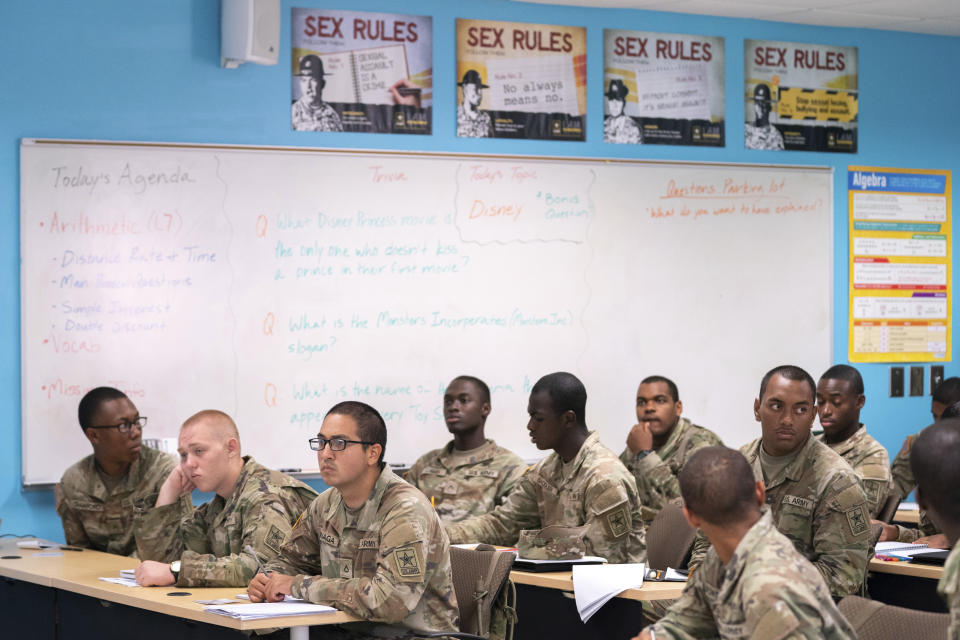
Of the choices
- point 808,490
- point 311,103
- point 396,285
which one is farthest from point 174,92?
point 808,490

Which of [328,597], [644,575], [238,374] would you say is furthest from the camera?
[238,374]

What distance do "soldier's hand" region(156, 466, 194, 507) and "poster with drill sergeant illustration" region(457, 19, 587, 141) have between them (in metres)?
2.70

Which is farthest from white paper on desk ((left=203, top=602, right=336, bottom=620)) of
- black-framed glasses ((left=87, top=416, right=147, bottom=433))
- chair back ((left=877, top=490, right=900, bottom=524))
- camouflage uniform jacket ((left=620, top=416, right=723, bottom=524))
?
chair back ((left=877, top=490, right=900, bottom=524))

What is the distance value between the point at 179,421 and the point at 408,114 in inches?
81.2

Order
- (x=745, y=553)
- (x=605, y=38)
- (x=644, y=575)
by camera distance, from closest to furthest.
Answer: (x=745, y=553) < (x=644, y=575) < (x=605, y=38)

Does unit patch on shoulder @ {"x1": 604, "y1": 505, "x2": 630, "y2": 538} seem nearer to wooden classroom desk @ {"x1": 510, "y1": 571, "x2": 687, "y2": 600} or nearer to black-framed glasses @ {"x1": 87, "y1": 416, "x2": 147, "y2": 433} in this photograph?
wooden classroom desk @ {"x1": 510, "y1": 571, "x2": 687, "y2": 600}

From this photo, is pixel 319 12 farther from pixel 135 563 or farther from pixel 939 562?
pixel 939 562

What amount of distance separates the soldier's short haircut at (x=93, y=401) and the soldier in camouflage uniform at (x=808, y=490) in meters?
2.78

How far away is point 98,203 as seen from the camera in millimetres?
5902

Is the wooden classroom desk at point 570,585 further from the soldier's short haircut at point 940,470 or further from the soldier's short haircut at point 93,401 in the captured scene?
the soldier's short haircut at point 93,401

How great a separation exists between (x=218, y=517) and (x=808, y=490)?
2.21 metres

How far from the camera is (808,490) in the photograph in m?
4.30

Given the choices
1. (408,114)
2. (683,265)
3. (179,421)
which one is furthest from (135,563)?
(683,265)

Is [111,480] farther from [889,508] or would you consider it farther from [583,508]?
[889,508]
